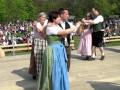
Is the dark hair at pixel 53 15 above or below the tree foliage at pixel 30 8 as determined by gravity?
below

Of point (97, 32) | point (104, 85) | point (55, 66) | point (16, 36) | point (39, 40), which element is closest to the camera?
point (55, 66)

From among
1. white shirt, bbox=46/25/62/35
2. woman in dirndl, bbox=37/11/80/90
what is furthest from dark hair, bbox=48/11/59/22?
white shirt, bbox=46/25/62/35

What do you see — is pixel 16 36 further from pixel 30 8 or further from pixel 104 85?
pixel 30 8

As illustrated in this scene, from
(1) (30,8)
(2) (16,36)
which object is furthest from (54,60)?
(1) (30,8)

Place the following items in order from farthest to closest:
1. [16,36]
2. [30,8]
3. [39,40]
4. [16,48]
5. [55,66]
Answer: [30,8] < [16,36] < [16,48] < [39,40] < [55,66]

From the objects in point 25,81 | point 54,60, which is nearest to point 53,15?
point 54,60

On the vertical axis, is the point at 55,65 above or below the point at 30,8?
below

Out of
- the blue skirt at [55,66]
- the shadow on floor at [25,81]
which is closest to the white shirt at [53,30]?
the blue skirt at [55,66]

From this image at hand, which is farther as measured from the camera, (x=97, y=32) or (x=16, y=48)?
(x=16, y=48)

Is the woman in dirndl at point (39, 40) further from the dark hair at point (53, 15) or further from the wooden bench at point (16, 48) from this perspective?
the wooden bench at point (16, 48)

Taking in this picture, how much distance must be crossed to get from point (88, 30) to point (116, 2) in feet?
199

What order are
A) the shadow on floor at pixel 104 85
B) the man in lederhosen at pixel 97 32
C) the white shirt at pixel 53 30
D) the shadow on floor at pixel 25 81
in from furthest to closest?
the man in lederhosen at pixel 97 32
the shadow on floor at pixel 25 81
the shadow on floor at pixel 104 85
the white shirt at pixel 53 30

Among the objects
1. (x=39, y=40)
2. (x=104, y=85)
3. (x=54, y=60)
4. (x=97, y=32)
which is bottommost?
(x=104, y=85)

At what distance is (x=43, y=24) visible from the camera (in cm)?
950
